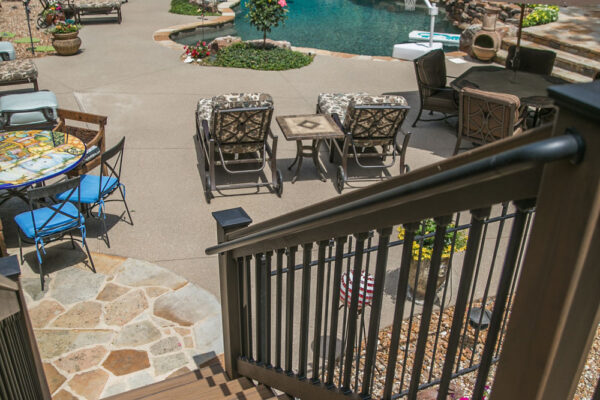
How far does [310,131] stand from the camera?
6457 millimetres

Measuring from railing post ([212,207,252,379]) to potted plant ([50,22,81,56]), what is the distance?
10775mm

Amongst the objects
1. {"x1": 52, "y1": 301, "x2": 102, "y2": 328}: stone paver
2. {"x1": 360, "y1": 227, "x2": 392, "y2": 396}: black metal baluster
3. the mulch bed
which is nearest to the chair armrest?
{"x1": 52, "y1": 301, "x2": 102, "y2": 328}: stone paver

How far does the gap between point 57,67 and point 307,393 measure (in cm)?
1103

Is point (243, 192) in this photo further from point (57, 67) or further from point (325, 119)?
point (57, 67)

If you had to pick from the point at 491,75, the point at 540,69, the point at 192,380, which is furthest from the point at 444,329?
the point at 540,69

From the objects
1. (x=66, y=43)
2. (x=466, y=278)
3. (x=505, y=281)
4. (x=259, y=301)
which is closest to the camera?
(x=505, y=281)

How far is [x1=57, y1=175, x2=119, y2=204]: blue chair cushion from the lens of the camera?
5355mm

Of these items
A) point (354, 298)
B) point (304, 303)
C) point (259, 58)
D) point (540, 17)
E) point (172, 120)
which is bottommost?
point (172, 120)

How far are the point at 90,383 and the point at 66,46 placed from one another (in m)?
10.3

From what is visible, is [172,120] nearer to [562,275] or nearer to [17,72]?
[17,72]

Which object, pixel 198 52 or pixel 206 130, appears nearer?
pixel 206 130

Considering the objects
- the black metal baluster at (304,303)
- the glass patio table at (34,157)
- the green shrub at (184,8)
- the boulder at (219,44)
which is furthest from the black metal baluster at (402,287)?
the green shrub at (184,8)

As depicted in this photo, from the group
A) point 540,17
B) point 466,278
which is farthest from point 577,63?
point 466,278

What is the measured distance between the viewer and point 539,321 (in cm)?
107
